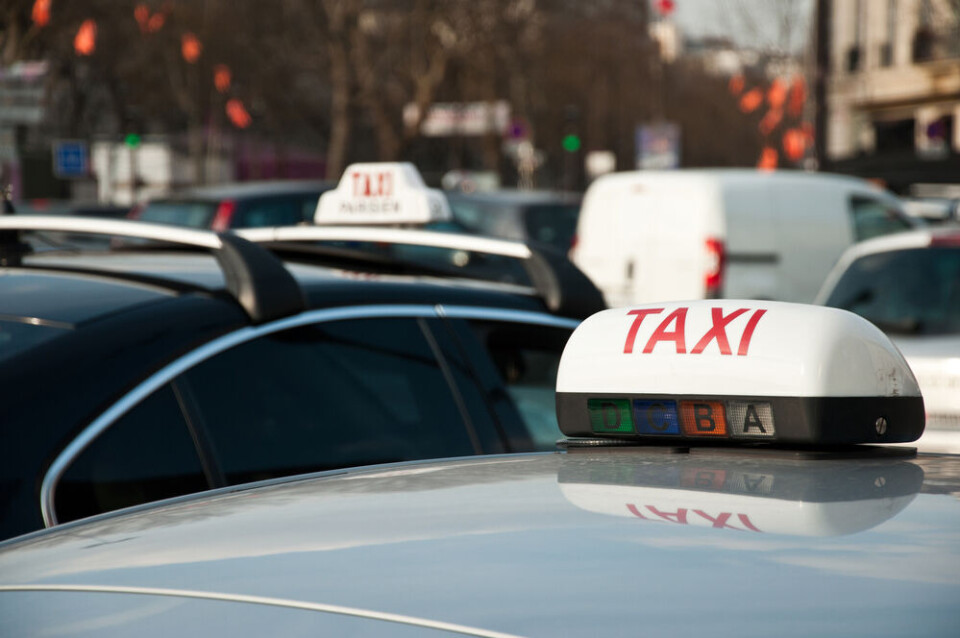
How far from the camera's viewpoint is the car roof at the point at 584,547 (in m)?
1.16

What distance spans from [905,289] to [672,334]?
6000 millimetres

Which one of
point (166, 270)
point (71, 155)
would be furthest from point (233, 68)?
point (166, 270)

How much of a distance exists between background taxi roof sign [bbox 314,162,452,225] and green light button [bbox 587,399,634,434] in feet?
8.83

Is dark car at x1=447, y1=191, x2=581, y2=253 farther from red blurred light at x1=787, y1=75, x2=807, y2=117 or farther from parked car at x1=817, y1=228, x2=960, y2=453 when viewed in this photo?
red blurred light at x1=787, y1=75, x2=807, y2=117

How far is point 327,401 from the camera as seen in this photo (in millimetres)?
2875

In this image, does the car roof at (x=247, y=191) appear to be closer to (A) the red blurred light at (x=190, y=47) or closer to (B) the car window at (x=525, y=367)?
(B) the car window at (x=525, y=367)

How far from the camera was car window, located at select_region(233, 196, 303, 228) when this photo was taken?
44.5 feet

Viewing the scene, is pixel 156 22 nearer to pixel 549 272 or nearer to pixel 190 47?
Answer: pixel 190 47

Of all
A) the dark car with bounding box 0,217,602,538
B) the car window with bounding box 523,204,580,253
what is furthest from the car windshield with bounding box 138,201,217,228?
the dark car with bounding box 0,217,602,538

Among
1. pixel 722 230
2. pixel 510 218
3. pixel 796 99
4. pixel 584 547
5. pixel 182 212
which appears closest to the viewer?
pixel 584 547

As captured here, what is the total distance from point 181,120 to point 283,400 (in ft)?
186

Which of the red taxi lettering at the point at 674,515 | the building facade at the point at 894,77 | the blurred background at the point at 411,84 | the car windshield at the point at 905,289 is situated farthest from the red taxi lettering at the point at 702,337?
the building facade at the point at 894,77

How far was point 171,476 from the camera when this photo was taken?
255 cm

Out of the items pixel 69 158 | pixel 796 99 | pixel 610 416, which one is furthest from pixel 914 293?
pixel 796 99
